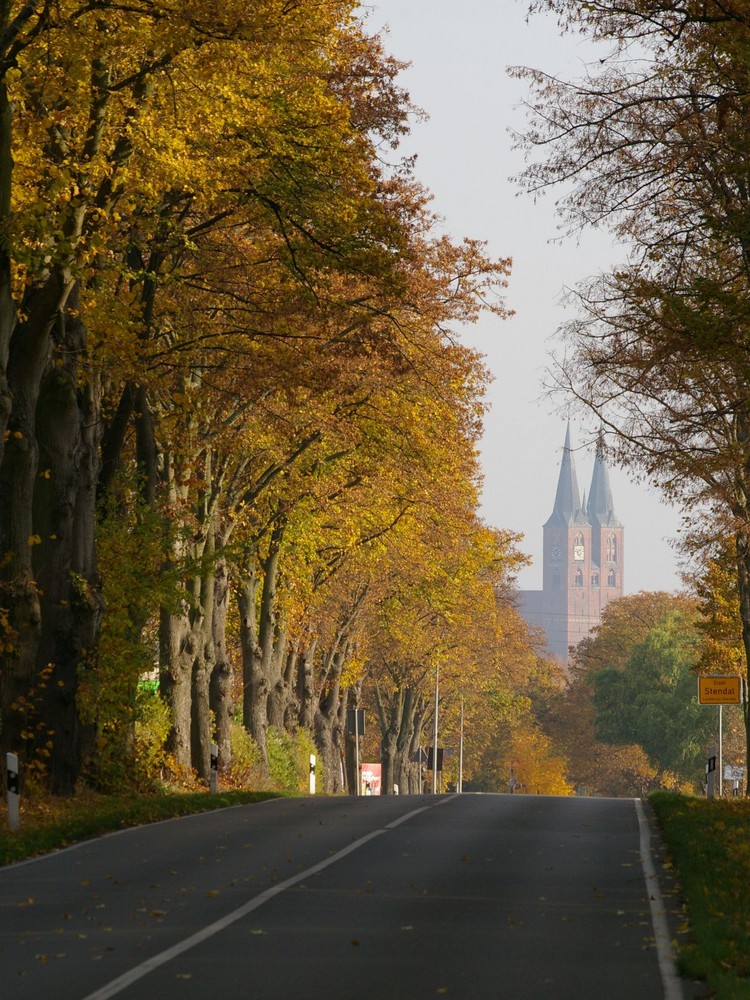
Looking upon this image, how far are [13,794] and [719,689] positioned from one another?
67.7 feet

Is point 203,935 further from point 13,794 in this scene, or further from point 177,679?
point 177,679

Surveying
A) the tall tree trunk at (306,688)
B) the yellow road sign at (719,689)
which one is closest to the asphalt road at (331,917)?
the yellow road sign at (719,689)

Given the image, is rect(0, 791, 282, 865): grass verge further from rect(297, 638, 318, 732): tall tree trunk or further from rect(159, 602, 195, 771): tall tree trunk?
rect(297, 638, 318, 732): tall tree trunk

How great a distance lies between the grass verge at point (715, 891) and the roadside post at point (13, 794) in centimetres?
730

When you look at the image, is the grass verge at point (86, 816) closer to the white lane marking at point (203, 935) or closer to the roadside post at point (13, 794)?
the roadside post at point (13, 794)

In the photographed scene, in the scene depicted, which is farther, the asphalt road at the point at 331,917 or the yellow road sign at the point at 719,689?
the yellow road sign at the point at 719,689

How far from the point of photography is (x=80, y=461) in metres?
22.1

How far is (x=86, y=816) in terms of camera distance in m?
19.9

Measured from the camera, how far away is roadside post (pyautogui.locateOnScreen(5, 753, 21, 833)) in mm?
17719

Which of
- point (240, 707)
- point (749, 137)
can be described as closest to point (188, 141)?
point (749, 137)

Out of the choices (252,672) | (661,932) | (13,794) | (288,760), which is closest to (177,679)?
(252,672)

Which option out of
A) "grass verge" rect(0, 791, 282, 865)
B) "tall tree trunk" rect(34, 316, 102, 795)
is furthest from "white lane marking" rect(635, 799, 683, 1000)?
"tall tree trunk" rect(34, 316, 102, 795)

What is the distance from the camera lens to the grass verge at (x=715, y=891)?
929cm

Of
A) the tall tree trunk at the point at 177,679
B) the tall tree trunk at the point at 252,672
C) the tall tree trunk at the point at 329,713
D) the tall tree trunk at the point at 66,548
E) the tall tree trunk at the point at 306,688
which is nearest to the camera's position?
the tall tree trunk at the point at 66,548
